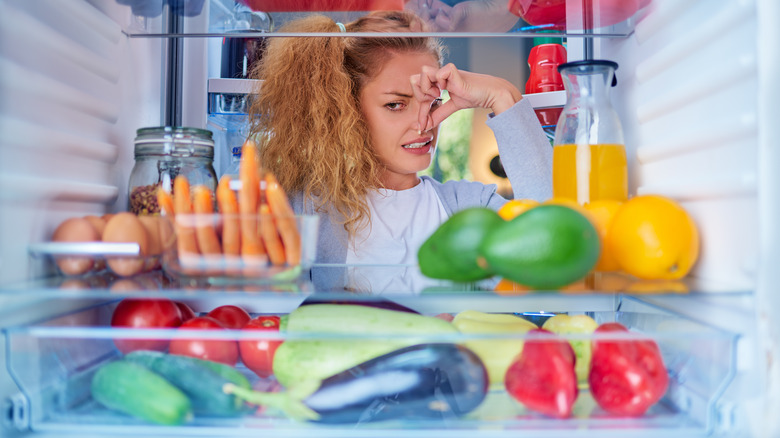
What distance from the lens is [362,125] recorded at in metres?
1.60

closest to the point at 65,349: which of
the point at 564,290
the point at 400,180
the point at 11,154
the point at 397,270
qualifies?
the point at 11,154

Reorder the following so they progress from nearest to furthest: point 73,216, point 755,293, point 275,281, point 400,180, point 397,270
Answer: point 755,293
point 275,281
point 73,216
point 397,270
point 400,180

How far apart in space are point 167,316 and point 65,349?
0.41 ft

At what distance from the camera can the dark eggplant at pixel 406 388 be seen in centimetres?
64

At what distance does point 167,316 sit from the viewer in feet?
2.64

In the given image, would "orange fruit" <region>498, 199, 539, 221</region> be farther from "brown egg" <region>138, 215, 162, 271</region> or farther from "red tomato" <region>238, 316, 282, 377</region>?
"brown egg" <region>138, 215, 162, 271</region>

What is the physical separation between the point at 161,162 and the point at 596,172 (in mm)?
655

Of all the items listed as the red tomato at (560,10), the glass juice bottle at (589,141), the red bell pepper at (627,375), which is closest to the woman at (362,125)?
the red tomato at (560,10)

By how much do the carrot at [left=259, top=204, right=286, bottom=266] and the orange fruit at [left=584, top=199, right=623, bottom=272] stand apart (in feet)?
1.24

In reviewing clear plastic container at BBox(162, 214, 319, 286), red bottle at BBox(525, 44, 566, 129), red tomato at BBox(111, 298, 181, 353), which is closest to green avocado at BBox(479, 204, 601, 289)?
clear plastic container at BBox(162, 214, 319, 286)

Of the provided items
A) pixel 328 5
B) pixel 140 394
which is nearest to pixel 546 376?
pixel 140 394

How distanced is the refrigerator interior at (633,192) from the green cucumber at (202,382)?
0.05ft

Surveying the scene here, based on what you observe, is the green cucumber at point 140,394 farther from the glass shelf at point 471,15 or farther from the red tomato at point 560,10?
the red tomato at point 560,10

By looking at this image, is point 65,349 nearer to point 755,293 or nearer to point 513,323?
point 513,323
